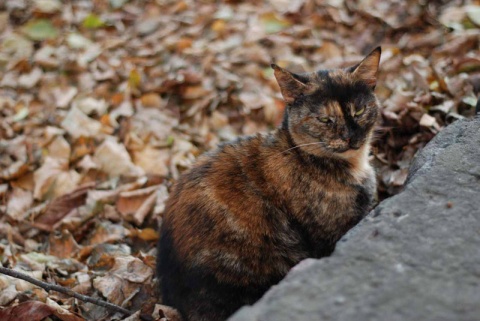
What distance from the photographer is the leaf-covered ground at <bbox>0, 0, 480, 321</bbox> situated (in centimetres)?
400

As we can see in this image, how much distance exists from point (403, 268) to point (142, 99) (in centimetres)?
385

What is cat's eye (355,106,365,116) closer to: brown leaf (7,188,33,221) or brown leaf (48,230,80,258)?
brown leaf (48,230,80,258)

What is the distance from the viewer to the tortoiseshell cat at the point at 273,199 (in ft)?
10.0

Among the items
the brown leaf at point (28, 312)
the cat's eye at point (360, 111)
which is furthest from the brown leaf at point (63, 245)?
the cat's eye at point (360, 111)

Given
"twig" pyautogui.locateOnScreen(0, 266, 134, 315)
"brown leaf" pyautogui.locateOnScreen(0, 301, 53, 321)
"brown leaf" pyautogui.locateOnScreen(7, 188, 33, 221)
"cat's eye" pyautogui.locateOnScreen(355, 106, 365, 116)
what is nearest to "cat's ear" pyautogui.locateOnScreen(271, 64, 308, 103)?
"cat's eye" pyautogui.locateOnScreen(355, 106, 365, 116)

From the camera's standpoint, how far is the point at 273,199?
328cm

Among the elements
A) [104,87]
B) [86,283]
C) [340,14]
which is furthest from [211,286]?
[340,14]

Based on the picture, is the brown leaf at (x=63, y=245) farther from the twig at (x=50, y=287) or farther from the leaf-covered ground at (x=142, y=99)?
the twig at (x=50, y=287)

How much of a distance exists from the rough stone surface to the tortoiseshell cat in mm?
737

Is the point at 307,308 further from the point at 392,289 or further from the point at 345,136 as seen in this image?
the point at 345,136

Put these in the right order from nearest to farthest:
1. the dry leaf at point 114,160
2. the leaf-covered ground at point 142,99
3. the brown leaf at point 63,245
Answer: the leaf-covered ground at point 142,99 → the brown leaf at point 63,245 → the dry leaf at point 114,160

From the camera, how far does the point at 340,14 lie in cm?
624

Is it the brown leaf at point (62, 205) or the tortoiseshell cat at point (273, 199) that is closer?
the tortoiseshell cat at point (273, 199)

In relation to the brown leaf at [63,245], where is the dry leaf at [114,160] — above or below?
above
